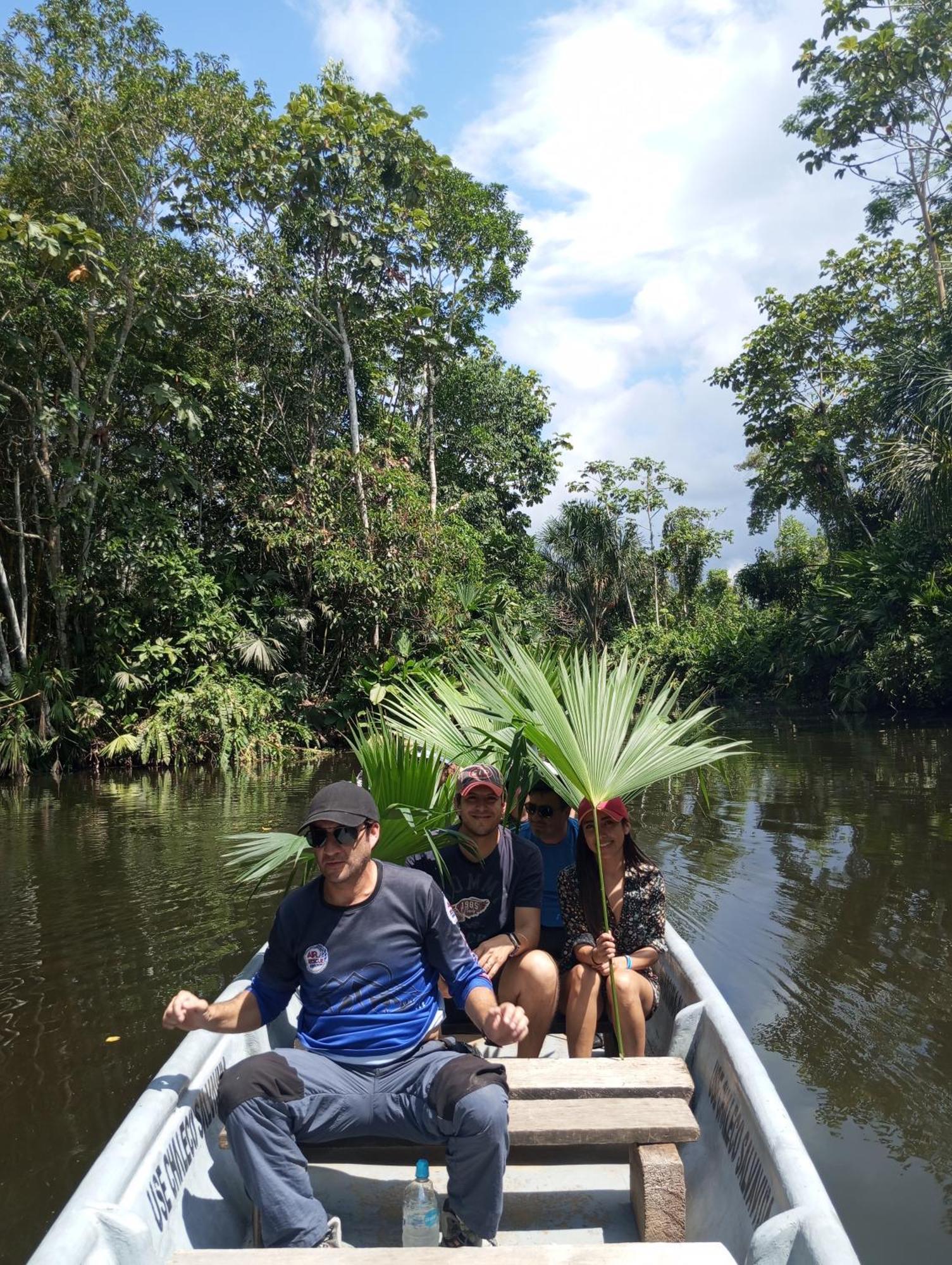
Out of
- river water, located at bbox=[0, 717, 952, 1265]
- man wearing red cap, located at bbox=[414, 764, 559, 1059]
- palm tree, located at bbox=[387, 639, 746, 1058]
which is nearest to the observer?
palm tree, located at bbox=[387, 639, 746, 1058]

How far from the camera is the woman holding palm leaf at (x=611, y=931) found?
358 centimetres

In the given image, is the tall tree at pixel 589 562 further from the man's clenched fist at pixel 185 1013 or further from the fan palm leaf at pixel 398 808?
the man's clenched fist at pixel 185 1013

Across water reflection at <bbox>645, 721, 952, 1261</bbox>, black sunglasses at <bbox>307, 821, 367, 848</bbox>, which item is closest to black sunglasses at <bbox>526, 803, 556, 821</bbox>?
black sunglasses at <bbox>307, 821, 367, 848</bbox>

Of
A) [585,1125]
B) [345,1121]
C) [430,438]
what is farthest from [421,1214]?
[430,438]

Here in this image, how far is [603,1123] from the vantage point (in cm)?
265

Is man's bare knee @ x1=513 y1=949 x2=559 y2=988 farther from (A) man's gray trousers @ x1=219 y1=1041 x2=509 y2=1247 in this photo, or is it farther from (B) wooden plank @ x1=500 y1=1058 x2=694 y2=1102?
(A) man's gray trousers @ x1=219 y1=1041 x2=509 y2=1247

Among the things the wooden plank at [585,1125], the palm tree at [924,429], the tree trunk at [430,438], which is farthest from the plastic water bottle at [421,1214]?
the tree trunk at [430,438]

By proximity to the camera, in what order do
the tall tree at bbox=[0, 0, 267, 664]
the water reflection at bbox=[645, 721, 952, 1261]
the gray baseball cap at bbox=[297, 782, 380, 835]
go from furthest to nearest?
the tall tree at bbox=[0, 0, 267, 664] < the water reflection at bbox=[645, 721, 952, 1261] < the gray baseball cap at bbox=[297, 782, 380, 835]

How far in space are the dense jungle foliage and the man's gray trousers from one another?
37.4 feet

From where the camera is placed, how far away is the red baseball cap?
3719 millimetres

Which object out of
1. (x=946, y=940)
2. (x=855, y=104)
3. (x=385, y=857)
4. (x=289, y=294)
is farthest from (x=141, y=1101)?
(x=855, y=104)

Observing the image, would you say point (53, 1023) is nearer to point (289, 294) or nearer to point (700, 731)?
point (700, 731)

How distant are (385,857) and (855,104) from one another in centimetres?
2274

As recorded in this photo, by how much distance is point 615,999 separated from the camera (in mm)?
3447
